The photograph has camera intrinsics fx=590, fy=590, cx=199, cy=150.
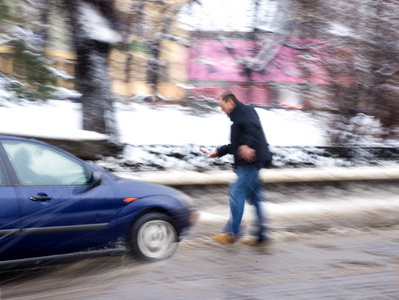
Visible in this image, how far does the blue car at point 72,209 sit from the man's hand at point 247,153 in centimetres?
93

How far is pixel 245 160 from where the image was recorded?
6.80 meters

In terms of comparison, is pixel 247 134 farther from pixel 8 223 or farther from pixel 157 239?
pixel 8 223

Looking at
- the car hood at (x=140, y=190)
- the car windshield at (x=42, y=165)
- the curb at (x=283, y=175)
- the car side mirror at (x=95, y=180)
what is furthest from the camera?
the curb at (x=283, y=175)

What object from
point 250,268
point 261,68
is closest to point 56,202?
point 250,268

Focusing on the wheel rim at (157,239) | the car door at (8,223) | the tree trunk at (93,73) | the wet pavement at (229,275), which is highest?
the tree trunk at (93,73)

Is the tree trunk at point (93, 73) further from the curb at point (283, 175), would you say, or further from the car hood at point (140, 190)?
the car hood at point (140, 190)

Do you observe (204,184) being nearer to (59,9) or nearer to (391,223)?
(391,223)

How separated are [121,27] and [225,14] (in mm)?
2921

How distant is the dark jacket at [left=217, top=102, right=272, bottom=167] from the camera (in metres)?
6.77

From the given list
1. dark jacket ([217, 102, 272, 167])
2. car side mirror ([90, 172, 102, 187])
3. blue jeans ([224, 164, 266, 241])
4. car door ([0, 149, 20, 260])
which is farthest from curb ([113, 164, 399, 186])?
car door ([0, 149, 20, 260])

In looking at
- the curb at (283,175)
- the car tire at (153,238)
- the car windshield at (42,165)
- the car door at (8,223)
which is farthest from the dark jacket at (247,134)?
the car door at (8,223)

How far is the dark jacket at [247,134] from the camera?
6766mm

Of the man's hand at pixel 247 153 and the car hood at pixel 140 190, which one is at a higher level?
the man's hand at pixel 247 153

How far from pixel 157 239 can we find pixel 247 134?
1.65m
